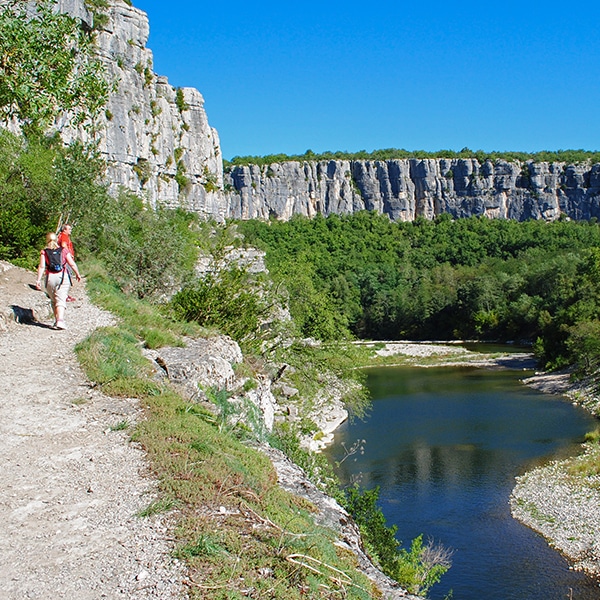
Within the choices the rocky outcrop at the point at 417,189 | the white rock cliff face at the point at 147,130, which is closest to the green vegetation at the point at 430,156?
the rocky outcrop at the point at 417,189

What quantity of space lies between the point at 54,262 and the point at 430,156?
9890cm

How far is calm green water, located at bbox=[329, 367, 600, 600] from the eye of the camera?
13.0 metres

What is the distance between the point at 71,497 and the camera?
4.03m

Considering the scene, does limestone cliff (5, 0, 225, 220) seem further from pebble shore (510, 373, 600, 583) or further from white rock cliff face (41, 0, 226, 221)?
pebble shore (510, 373, 600, 583)

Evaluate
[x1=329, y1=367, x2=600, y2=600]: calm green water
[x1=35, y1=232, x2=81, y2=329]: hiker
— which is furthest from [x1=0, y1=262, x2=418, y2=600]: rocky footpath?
[x1=329, y1=367, x2=600, y2=600]: calm green water

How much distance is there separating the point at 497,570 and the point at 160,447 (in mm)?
11041

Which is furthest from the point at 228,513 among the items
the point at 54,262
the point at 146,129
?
the point at 146,129

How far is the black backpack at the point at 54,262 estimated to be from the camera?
8391mm

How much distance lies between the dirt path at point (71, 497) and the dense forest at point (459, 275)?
27119 millimetres

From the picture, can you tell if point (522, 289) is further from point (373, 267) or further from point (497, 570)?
point (497, 570)

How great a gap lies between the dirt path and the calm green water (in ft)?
30.0

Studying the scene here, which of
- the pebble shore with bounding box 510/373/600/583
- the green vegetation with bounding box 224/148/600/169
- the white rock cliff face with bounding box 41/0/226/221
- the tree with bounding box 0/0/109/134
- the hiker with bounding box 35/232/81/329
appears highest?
the green vegetation with bounding box 224/148/600/169

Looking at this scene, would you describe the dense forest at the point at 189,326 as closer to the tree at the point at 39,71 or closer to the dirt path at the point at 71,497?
the tree at the point at 39,71

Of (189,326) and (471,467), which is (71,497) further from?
(471,467)
